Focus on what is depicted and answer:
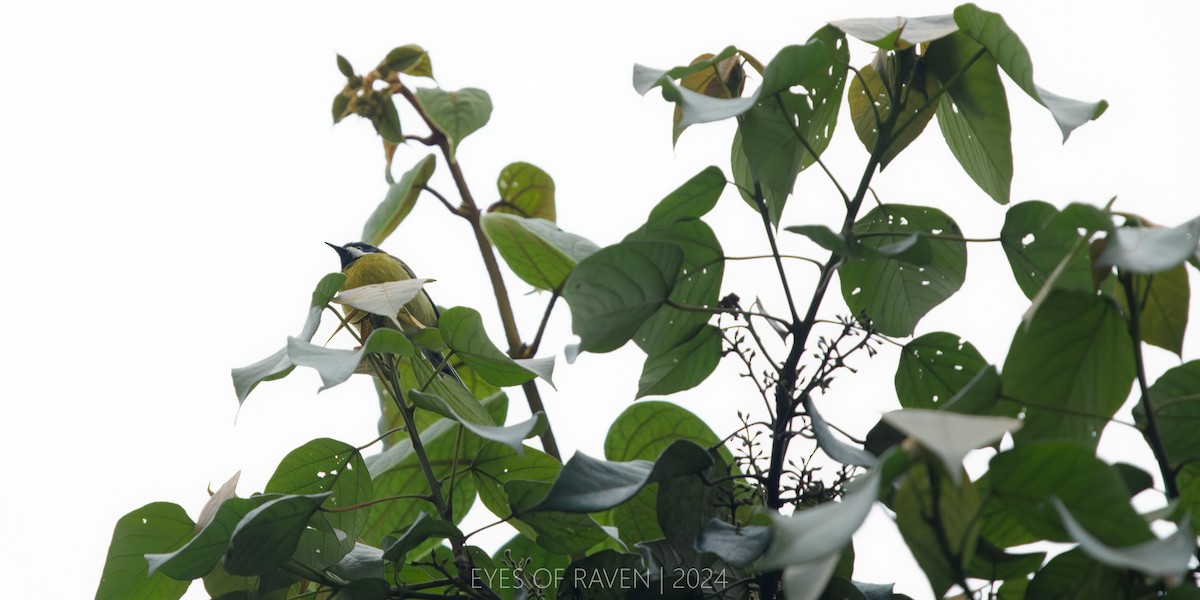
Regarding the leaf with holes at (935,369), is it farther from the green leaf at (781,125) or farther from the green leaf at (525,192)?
the green leaf at (525,192)

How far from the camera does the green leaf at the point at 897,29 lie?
2.41ft

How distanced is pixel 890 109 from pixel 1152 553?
19.5 inches

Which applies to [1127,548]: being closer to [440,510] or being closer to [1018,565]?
[1018,565]

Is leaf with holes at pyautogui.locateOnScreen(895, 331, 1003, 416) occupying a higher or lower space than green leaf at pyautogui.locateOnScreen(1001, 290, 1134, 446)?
higher

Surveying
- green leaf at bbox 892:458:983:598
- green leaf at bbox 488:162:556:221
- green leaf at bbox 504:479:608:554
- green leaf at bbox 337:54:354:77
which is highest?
green leaf at bbox 337:54:354:77

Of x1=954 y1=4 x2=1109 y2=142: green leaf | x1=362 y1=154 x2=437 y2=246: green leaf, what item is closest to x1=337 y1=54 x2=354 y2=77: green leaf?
x1=362 y1=154 x2=437 y2=246: green leaf

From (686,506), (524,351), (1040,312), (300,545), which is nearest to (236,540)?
(300,545)

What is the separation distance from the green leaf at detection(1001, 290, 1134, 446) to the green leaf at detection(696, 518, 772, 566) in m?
0.17

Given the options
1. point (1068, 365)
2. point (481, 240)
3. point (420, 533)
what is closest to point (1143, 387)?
point (1068, 365)

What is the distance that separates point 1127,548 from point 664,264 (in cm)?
36

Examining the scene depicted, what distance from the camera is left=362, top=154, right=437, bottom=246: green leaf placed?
112 cm

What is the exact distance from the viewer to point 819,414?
70 cm

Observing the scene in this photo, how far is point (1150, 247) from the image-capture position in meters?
0.54

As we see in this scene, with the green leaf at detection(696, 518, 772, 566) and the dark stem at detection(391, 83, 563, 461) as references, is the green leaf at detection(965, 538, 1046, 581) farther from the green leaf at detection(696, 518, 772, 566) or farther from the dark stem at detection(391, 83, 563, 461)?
the dark stem at detection(391, 83, 563, 461)
